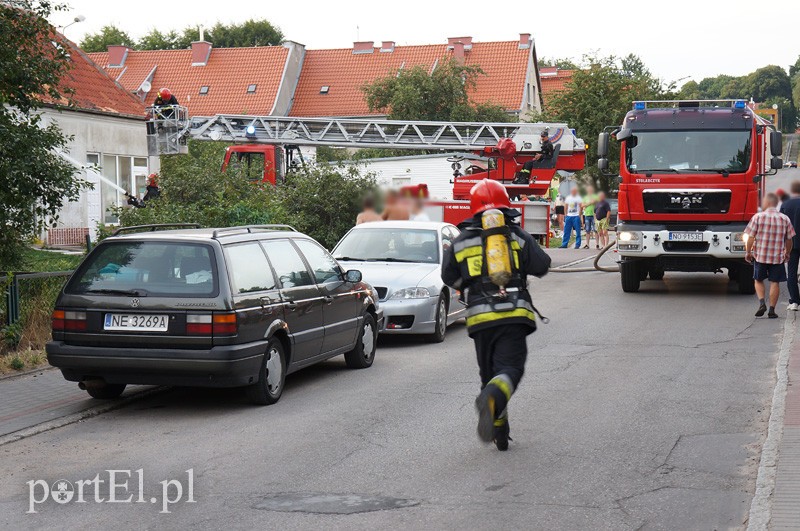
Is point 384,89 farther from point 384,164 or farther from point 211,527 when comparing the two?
point 211,527

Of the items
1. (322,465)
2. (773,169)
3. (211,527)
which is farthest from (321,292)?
(773,169)

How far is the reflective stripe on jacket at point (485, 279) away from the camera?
746 cm

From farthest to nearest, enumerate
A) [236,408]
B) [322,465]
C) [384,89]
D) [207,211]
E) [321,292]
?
[384,89]
[207,211]
[321,292]
[236,408]
[322,465]

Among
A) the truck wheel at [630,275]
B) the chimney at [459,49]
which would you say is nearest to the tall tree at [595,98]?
the chimney at [459,49]

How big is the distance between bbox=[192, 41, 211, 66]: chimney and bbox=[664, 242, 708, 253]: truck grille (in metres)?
58.2

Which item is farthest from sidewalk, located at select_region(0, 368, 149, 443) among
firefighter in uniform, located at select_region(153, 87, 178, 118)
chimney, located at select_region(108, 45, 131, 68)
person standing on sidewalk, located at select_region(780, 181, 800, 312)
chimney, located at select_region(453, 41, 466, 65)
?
chimney, located at select_region(108, 45, 131, 68)

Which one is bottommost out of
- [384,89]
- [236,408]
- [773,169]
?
[236,408]

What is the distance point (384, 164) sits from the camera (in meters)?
45.5

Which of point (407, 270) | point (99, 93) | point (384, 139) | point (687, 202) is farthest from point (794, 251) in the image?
point (99, 93)

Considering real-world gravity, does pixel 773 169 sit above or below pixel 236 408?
above

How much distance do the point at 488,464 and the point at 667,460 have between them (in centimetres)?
122

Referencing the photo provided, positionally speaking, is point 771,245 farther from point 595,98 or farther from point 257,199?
point 595,98

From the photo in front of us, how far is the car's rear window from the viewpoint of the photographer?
8.89 meters

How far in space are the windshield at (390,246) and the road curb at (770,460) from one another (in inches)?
202
